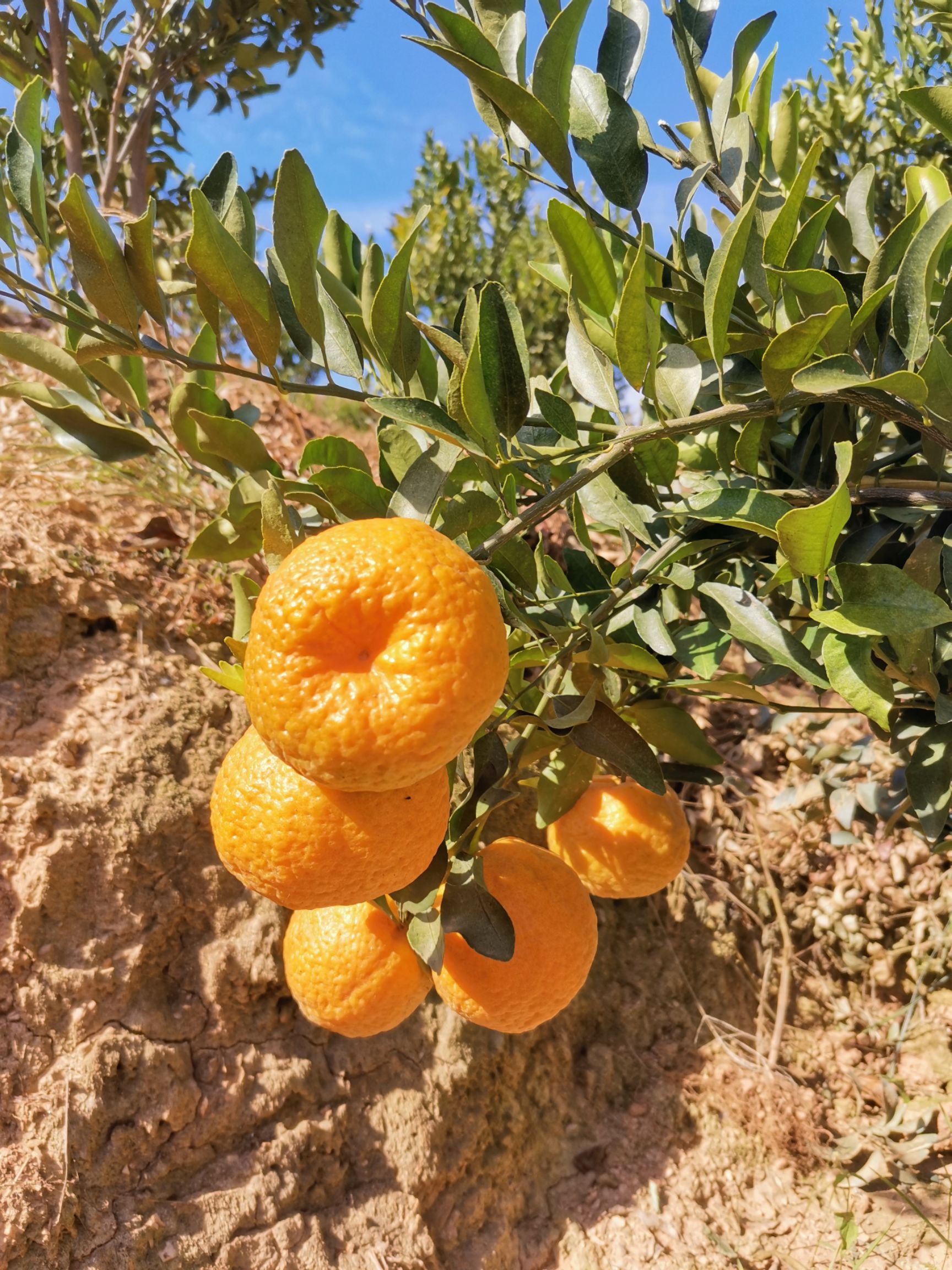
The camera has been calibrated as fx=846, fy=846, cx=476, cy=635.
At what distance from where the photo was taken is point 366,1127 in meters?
1.42

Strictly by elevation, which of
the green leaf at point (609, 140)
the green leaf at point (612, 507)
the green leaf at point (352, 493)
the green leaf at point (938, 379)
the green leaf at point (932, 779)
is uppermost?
the green leaf at point (609, 140)

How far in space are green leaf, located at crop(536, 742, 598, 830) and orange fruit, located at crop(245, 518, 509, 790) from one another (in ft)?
1.51

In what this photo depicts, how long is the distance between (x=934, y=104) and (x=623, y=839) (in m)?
0.83

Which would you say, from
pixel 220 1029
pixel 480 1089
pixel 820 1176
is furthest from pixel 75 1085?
pixel 820 1176

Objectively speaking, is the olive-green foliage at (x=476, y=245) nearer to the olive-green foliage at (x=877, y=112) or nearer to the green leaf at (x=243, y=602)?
the olive-green foliage at (x=877, y=112)

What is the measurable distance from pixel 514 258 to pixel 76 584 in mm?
2679

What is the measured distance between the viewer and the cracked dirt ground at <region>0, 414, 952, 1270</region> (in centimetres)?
118

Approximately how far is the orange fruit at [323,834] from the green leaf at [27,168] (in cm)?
51

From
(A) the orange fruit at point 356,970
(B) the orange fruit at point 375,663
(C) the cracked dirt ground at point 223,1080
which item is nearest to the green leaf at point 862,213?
(B) the orange fruit at point 375,663

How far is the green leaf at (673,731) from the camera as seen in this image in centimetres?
105

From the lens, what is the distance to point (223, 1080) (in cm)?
130

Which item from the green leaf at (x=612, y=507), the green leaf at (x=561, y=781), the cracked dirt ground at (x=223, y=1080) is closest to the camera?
the green leaf at (x=612, y=507)

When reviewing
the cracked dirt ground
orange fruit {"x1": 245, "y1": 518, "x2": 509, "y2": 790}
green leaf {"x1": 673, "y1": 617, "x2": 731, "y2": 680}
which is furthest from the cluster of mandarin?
the cracked dirt ground

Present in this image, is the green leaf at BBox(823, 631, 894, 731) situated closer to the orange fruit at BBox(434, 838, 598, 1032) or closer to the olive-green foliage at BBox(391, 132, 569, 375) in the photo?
the orange fruit at BBox(434, 838, 598, 1032)
